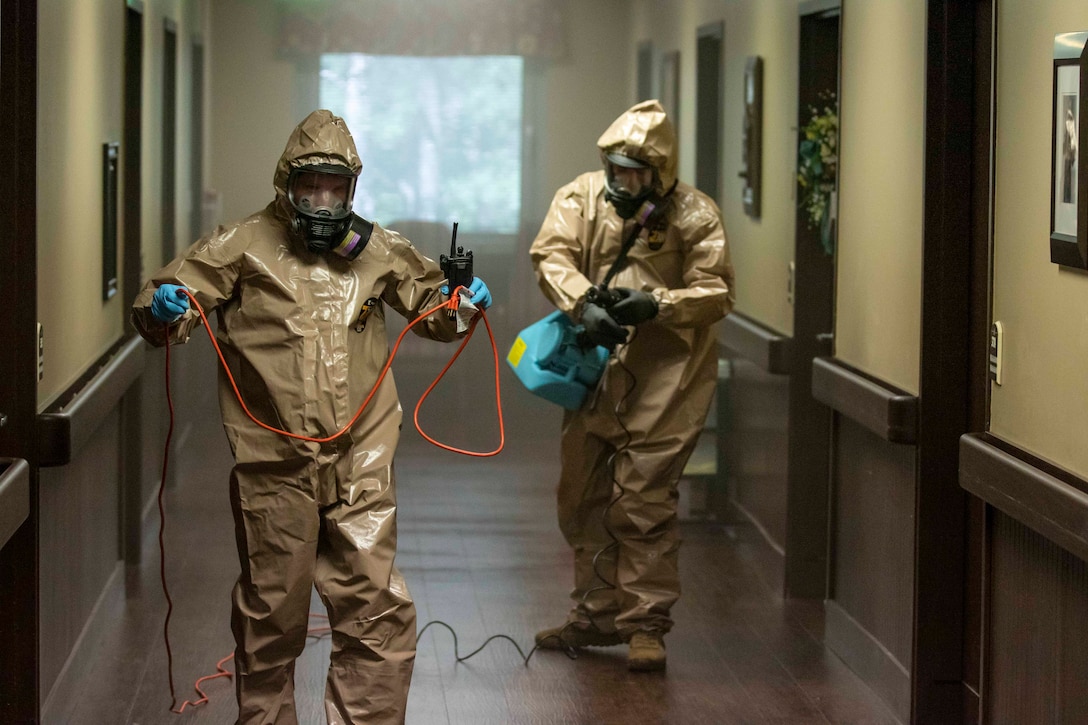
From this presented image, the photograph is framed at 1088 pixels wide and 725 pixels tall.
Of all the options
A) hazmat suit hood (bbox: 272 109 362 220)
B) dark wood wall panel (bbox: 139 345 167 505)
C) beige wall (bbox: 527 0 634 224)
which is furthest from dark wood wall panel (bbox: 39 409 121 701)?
beige wall (bbox: 527 0 634 224)

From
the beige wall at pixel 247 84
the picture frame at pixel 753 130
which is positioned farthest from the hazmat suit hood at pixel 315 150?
the beige wall at pixel 247 84

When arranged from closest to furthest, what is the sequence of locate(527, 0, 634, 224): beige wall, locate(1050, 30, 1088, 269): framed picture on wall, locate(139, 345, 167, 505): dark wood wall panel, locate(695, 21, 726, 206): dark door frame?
locate(1050, 30, 1088, 269): framed picture on wall, locate(139, 345, 167, 505): dark wood wall panel, locate(527, 0, 634, 224): beige wall, locate(695, 21, 726, 206): dark door frame

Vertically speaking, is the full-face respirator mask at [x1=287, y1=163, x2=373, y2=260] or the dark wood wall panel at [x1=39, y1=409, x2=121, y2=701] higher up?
the full-face respirator mask at [x1=287, y1=163, x2=373, y2=260]

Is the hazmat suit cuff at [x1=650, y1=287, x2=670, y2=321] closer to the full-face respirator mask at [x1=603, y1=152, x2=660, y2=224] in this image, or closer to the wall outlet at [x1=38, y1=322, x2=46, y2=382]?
the full-face respirator mask at [x1=603, y1=152, x2=660, y2=224]

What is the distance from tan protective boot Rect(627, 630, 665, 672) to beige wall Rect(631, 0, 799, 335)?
133 centimetres

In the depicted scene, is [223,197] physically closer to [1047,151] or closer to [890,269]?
[890,269]

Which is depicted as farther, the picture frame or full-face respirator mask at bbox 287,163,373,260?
the picture frame

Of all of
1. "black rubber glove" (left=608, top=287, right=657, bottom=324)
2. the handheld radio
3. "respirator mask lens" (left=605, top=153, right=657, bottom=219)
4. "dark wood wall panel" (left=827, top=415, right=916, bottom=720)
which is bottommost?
"dark wood wall panel" (left=827, top=415, right=916, bottom=720)

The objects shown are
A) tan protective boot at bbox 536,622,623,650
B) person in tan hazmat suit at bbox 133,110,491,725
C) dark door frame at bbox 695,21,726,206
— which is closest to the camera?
person in tan hazmat suit at bbox 133,110,491,725

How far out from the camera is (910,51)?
3.69 meters

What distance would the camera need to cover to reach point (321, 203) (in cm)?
322

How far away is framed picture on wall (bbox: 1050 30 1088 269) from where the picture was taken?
266cm

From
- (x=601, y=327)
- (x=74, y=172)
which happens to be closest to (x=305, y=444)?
(x=601, y=327)

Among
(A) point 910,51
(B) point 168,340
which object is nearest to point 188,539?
(B) point 168,340
